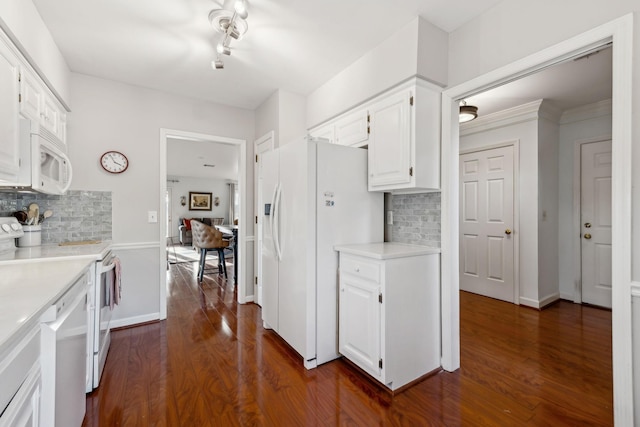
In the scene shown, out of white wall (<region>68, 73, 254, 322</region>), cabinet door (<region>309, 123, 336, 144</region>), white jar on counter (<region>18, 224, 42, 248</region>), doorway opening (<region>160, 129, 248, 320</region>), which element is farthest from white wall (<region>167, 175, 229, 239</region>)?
cabinet door (<region>309, 123, 336, 144</region>)

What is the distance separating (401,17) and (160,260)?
316 cm

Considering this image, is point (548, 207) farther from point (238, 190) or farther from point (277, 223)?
point (238, 190)

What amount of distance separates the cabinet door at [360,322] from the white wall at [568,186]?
3330mm

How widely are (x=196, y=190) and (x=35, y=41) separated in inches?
334

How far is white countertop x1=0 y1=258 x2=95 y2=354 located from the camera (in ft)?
2.58

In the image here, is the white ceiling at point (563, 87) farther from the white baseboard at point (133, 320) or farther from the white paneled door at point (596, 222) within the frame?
the white baseboard at point (133, 320)

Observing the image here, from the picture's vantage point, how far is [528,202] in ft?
11.7

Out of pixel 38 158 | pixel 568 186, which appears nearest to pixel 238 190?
pixel 38 158

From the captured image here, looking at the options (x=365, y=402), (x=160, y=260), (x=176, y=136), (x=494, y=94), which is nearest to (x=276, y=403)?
(x=365, y=402)

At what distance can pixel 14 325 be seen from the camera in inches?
30.5

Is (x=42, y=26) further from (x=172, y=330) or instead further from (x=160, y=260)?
(x=172, y=330)

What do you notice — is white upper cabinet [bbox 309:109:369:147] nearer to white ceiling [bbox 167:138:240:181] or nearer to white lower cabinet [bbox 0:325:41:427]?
white ceiling [bbox 167:138:240:181]

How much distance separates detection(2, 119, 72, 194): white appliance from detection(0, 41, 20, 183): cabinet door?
0.15 feet

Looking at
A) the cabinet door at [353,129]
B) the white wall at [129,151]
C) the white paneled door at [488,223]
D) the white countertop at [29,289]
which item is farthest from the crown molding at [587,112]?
the white countertop at [29,289]
